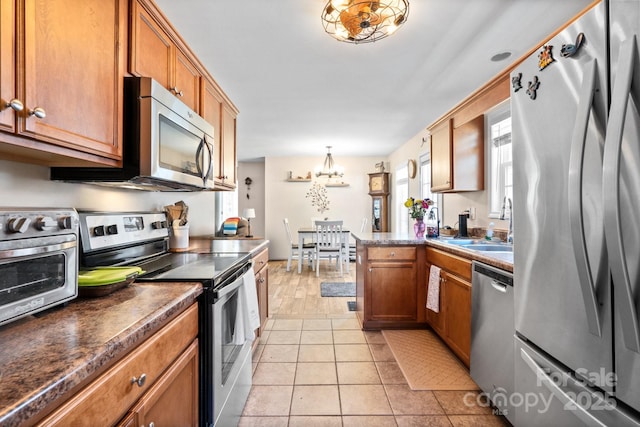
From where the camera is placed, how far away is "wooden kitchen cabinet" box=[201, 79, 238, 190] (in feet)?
7.35

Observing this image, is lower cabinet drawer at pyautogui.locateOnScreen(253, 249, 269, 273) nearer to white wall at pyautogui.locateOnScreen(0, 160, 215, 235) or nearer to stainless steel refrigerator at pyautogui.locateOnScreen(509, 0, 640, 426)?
white wall at pyautogui.locateOnScreen(0, 160, 215, 235)

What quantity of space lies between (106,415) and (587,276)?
134 centimetres

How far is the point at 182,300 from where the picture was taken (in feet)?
3.38

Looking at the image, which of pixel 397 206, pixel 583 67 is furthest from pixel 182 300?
pixel 397 206

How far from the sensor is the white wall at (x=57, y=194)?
1.10 metres

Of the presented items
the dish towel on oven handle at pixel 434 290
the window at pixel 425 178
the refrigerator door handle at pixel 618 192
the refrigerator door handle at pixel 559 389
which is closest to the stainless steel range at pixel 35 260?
the refrigerator door handle at pixel 618 192

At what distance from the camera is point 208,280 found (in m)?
1.25

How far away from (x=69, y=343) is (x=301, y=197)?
19.6 ft

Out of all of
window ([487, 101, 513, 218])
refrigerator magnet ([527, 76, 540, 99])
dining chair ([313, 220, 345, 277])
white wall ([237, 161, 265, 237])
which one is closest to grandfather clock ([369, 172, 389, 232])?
dining chair ([313, 220, 345, 277])

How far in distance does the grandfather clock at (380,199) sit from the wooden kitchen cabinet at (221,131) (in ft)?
12.8

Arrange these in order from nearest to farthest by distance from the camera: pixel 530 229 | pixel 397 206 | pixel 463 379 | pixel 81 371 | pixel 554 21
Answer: pixel 81 371 → pixel 530 229 → pixel 554 21 → pixel 463 379 → pixel 397 206

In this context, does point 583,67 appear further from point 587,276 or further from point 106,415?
point 106,415

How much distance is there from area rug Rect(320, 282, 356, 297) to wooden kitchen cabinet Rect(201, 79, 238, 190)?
2069 mm

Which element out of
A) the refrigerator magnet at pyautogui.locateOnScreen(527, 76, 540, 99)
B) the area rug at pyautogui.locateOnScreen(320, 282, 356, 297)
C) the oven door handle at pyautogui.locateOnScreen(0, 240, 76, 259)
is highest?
the refrigerator magnet at pyautogui.locateOnScreen(527, 76, 540, 99)
